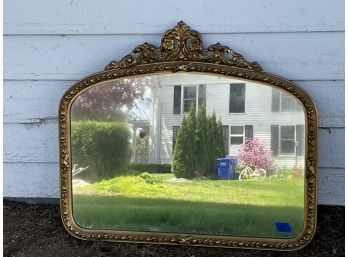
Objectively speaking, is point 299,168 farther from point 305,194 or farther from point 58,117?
point 58,117

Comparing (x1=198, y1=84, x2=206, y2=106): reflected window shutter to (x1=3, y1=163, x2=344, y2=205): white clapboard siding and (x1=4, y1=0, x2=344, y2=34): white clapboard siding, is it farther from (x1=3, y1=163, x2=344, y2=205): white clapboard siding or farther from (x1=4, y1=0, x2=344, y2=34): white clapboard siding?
(x1=3, y1=163, x2=344, y2=205): white clapboard siding

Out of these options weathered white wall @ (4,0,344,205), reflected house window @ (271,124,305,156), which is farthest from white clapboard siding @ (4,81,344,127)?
reflected house window @ (271,124,305,156)

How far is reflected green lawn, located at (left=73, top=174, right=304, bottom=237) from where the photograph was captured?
93 centimetres

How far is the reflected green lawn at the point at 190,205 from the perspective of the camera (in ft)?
3.05

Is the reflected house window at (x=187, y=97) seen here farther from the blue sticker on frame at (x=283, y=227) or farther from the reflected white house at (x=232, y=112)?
the blue sticker on frame at (x=283, y=227)

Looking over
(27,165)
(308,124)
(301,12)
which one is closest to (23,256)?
(27,165)

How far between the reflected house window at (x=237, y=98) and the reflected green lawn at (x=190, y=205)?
16 cm

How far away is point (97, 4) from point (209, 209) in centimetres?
54

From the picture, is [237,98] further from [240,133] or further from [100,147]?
[100,147]

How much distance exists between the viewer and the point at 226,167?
36.8 inches

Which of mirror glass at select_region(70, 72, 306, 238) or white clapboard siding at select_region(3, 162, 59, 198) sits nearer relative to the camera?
mirror glass at select_region(70, 72, 306, 238)

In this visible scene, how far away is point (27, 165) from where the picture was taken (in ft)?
3.40

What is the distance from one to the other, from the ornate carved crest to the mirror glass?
0.04 metres

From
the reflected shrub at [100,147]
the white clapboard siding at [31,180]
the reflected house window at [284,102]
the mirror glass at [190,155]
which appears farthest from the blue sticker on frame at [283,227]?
the white clapboard siding at [31,180]
